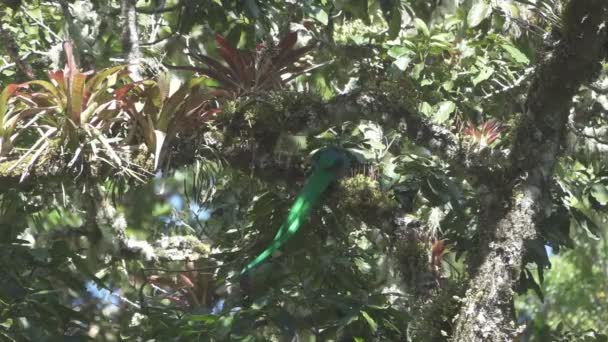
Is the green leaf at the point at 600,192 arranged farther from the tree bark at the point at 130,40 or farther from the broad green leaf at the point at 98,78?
the broad green leaf at the point at 98,78

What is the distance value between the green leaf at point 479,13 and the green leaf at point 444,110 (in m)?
0.34

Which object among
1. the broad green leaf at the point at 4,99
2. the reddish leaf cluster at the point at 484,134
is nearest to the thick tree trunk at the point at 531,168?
the reddish leaf cluster at the point at 484,134

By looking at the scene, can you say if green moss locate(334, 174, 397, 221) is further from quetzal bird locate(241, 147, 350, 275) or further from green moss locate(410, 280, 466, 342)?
green moss locate(410, 280, 466, 342)

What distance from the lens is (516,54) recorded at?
12.7 ft

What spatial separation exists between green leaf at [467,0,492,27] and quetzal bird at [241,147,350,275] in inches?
49.1

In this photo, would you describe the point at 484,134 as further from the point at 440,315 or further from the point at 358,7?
the point at 358,7

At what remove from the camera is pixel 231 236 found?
3951 millimetres

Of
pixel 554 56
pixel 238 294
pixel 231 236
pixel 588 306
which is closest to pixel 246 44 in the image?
pixel 231 236

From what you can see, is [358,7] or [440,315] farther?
[358,7]

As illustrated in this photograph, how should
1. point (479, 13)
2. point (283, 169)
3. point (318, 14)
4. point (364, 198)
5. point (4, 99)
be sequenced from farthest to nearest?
point (318, 14)
point (479, 13)
point (283, 169)
point (364, 198)
point (4, 99)

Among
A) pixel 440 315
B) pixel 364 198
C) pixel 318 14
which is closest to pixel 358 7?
pixel 318 14

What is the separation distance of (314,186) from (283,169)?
156 mm

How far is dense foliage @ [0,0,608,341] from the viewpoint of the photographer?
2645mm

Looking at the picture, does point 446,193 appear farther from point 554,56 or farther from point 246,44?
point 246,44
